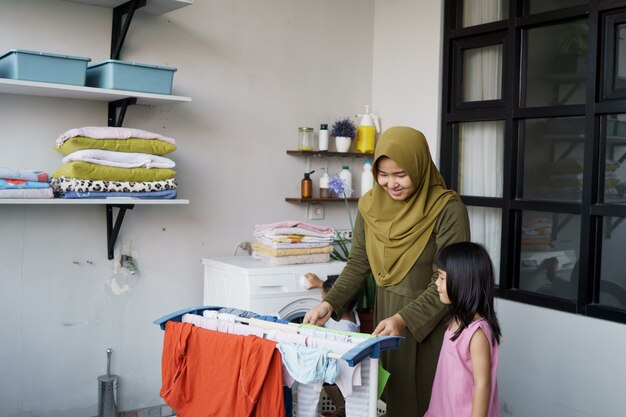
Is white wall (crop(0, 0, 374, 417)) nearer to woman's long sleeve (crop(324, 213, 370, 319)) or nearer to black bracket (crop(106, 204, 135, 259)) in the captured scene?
black bracket (crop(106, 204, 135, 259))

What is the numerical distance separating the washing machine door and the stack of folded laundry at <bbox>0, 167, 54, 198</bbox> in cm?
123

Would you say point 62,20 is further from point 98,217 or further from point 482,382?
point 482,382

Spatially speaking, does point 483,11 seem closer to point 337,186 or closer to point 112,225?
point 337,186

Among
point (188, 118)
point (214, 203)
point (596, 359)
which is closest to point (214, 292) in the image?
point (214, 203)

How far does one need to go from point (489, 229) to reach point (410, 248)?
144cm

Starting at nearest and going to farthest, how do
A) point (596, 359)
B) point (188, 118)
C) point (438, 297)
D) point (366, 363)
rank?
point (366, 363) < point (438, 297) < point (596, 359) < point (188, 118)

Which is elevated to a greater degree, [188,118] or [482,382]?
[188,118]

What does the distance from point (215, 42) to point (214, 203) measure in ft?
2.76

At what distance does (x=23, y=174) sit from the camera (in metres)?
2.98

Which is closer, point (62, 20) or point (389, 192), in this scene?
point (389, 192)

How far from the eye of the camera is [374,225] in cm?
263


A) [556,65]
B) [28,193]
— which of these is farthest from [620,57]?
[28,193]

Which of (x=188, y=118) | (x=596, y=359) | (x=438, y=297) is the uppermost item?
(x=188, y=118)

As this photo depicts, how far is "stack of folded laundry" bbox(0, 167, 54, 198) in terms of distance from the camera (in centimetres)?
290
